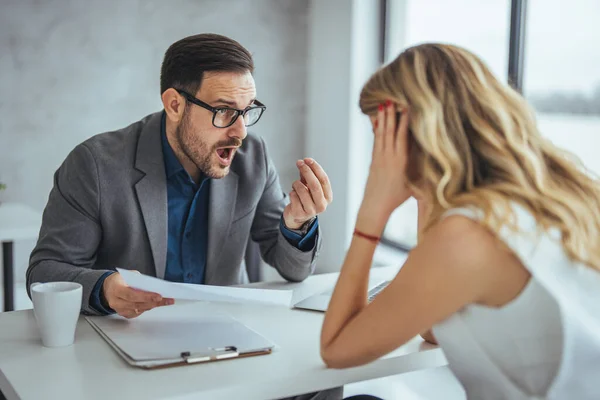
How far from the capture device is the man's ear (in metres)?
1.79

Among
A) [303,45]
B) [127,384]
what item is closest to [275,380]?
[127,384]

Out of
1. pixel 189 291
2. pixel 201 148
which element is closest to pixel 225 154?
pixel 201 148

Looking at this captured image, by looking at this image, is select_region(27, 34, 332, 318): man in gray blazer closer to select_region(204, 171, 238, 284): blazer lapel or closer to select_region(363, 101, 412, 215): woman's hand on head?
select_region(204, 171, 238, 284): blazer lapel

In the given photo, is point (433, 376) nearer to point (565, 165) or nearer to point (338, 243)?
point (338, 243)

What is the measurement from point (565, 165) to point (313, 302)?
2.06ft

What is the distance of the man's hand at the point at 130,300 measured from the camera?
1.34 m

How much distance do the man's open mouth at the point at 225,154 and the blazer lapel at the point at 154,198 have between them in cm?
15

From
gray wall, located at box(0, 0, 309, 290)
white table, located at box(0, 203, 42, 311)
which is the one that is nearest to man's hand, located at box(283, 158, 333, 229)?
white table, located at box(0, 203, 42, 311)

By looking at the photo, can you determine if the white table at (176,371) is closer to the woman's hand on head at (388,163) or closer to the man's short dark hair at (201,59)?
the woman's hand on head at (388,163)

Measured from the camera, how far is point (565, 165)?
3.63ft

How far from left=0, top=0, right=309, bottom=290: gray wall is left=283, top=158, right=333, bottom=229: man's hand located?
86.7 inches

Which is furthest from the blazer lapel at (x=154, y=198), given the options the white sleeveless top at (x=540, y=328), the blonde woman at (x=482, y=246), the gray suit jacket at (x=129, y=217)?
the white sleeveless top at (x=540, y=328)

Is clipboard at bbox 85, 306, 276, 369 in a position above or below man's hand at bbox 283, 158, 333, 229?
below

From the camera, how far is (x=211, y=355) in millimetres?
1169
